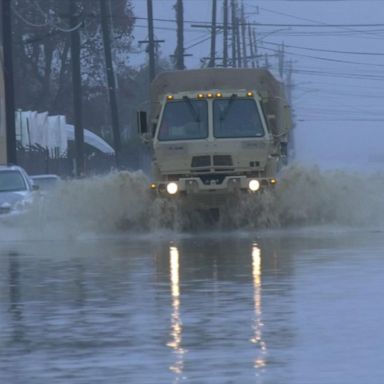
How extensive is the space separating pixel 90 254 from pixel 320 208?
7298mm

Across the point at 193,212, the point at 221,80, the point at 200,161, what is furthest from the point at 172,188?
the point at 221,80

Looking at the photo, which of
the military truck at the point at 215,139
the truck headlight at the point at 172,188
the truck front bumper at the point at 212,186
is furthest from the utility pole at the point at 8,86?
the truck front bumper at the point at 212,186

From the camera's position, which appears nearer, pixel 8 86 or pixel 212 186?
pixel 212 186

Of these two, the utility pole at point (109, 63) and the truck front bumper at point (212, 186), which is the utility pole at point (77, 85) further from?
the truck front bumper at point (212, 186)

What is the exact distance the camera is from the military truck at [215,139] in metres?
28.6

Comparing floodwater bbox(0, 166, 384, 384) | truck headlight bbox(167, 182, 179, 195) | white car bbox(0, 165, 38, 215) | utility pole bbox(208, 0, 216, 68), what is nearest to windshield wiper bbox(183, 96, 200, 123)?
truck headlight bbox(167, 182, 179, 195)

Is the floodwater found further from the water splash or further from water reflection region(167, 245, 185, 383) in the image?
the water splash

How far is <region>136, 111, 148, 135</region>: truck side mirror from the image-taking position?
95.6 ft

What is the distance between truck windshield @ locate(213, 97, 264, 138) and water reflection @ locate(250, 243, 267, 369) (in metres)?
6.41

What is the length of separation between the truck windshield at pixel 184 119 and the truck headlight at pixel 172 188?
0.93 meters

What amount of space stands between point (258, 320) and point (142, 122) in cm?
1468

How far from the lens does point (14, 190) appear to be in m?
34.4

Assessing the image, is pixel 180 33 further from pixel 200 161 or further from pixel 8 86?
pixel 200 161

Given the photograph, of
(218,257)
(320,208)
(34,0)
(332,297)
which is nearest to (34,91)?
(34,0)
